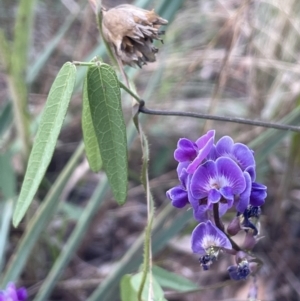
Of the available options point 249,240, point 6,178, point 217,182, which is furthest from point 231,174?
point 6,178

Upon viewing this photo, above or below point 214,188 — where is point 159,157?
below

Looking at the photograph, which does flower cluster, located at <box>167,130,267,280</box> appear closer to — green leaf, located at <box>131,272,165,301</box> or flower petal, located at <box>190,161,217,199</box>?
flower petal, located at <box>190,161,217,199</box>

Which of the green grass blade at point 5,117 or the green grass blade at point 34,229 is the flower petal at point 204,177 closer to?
the green grass blade at point 34,229

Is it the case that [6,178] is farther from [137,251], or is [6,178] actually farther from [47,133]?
[47,133]

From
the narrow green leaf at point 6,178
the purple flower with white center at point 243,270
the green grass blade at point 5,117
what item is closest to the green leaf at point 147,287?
the purple flower with white center at point 243,270

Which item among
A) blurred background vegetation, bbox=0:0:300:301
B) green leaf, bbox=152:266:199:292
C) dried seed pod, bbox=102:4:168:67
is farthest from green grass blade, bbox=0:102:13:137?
dried seed pod, bbox=102:4:168:67

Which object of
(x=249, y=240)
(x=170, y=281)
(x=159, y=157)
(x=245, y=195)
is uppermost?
(x=245, y=195)

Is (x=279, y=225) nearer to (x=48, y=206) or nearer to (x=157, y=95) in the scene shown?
(x=157, y=95)
